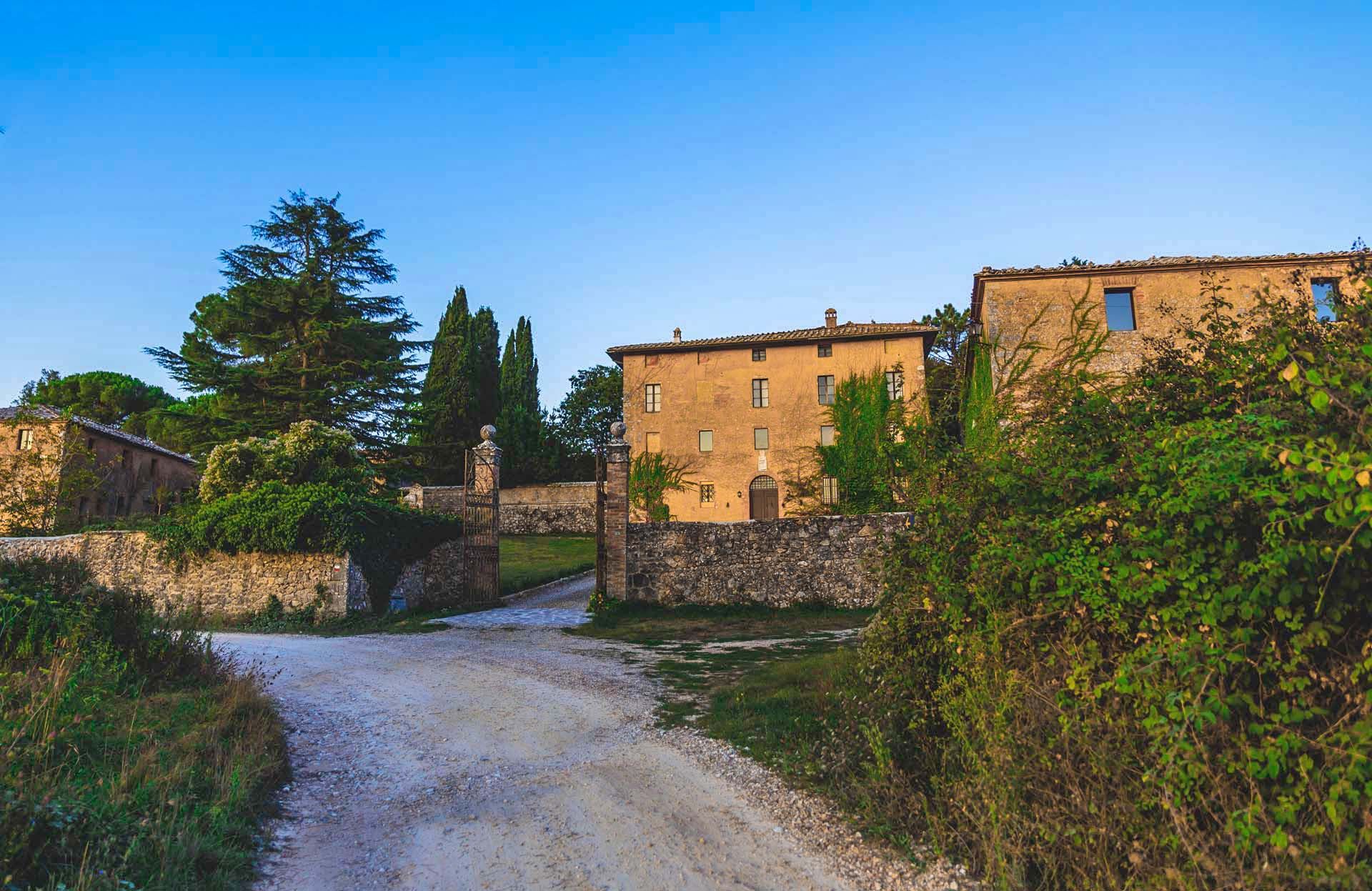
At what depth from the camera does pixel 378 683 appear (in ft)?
30.0

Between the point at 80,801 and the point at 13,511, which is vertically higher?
the point at 13,511

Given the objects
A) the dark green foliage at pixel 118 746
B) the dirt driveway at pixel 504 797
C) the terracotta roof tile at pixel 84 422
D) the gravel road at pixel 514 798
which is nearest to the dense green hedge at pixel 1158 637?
the gravel road at pixel 514 798

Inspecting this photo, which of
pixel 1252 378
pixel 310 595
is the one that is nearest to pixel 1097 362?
pixel 1252 378

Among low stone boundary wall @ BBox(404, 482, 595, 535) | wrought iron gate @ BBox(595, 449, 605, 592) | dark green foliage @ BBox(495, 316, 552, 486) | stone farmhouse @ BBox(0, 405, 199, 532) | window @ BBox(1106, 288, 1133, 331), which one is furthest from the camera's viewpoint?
dark green foliage @ BBox(495, 316, 552, 486)

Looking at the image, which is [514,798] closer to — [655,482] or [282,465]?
[282,465]

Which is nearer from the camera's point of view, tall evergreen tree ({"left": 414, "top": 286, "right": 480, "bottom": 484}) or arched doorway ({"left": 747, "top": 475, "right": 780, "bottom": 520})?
arched doorway ({"left": 747, "top": 475, "right": 780, "bottom": 520})

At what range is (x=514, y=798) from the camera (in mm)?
5496

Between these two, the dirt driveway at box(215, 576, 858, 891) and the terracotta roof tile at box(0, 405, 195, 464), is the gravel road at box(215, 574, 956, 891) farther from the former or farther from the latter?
the terracotta roof tile at box(0, 405, 195, 464)

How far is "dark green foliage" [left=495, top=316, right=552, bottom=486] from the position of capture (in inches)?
1676

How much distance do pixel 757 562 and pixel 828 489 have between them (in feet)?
51.9

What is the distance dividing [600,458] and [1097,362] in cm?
1580

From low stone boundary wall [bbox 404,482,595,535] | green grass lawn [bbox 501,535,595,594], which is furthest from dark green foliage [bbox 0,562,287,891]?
low stone boundary wall [bbox 404,482,595,535]

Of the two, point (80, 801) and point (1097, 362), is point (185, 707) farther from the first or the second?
point (1097, 362)

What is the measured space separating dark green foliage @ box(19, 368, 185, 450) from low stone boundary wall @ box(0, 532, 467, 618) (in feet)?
97.2
